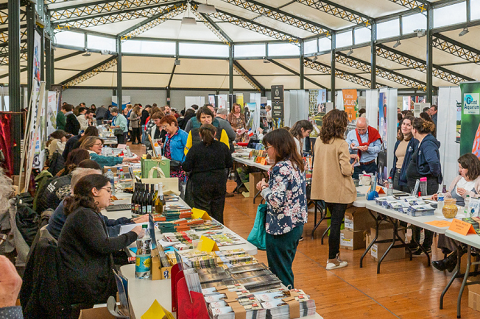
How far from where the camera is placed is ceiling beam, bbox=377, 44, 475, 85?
51.8 feet

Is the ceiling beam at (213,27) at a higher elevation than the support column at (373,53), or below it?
higher

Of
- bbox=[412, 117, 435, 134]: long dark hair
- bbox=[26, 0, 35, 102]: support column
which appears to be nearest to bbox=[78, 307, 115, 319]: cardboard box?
bbox=[412, 117, 435, 134]: long dark hair

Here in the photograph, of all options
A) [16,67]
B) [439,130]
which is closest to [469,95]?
[439,130]

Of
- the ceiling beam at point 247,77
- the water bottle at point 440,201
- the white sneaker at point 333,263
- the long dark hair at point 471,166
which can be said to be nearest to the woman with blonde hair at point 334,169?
the white sneaker at point 333,263

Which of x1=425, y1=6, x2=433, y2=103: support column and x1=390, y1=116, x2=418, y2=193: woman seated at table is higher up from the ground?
x1=425, y1=6, x2=433, y2=103: support column

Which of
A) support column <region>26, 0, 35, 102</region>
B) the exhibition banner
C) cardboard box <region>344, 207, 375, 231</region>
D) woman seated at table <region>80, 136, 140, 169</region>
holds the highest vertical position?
support column <region>26, 0, 35, 102</region>

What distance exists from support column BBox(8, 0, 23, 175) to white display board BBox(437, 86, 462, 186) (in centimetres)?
603

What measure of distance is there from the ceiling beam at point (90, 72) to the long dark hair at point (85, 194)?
62.5 ft

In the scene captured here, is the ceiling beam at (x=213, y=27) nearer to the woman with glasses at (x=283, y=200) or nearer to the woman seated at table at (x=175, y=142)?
the woman seated at table at (x=175, y=142)

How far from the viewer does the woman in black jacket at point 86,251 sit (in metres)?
2.47

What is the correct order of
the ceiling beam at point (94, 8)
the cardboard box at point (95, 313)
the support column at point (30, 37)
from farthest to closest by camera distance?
the ceiling beam at point (94, 8) → the support column at point (30, 37) → the cardboard box at point (95, 313)

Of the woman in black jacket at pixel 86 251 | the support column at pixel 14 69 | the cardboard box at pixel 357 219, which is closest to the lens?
the woman in black jacket at pixel 86 251

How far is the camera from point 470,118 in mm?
5301

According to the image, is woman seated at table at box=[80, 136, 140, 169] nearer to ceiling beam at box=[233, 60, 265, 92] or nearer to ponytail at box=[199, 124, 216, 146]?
ponytail at box=[199, 124, 216, 146]
